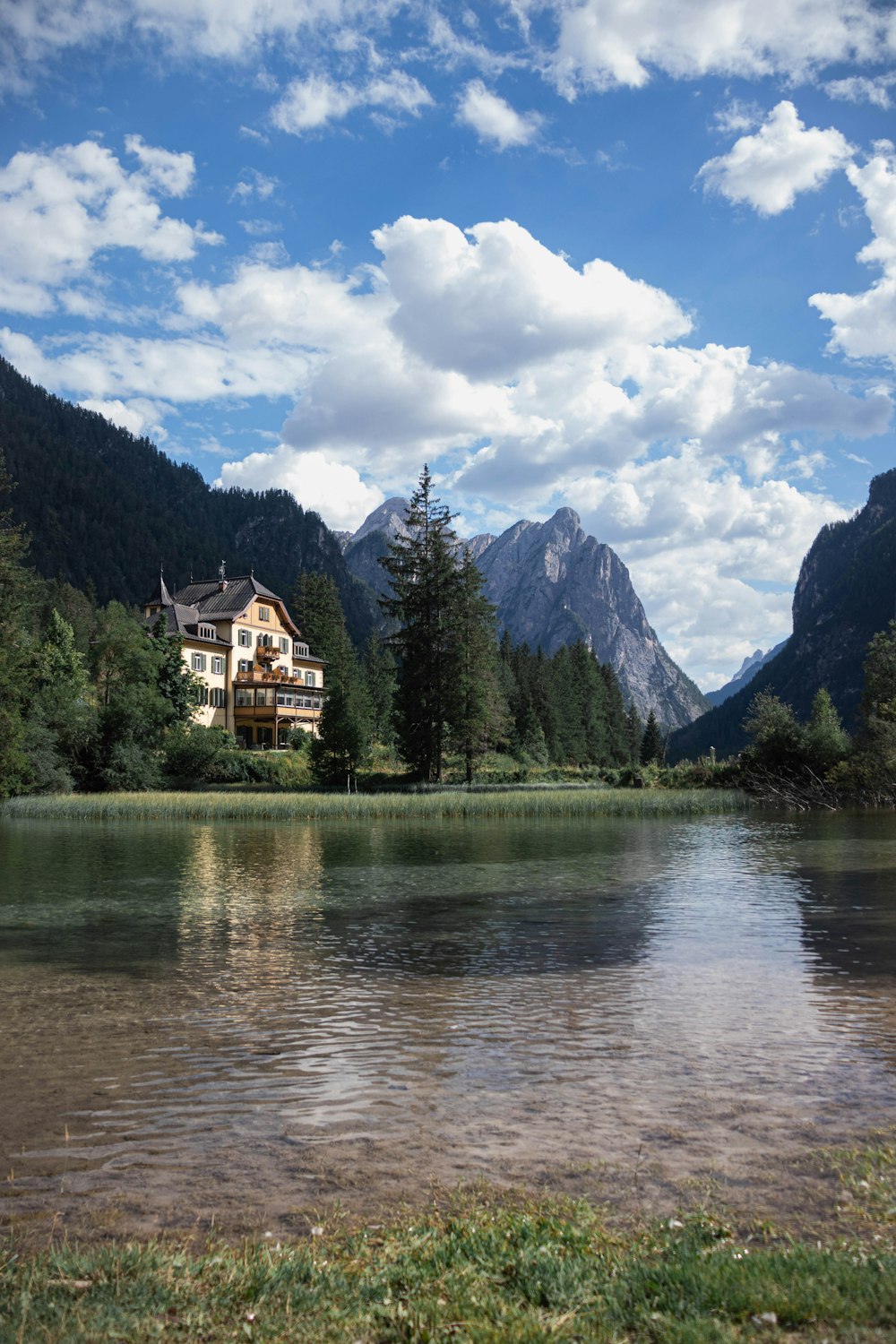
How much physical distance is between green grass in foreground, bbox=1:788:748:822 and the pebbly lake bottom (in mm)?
25501

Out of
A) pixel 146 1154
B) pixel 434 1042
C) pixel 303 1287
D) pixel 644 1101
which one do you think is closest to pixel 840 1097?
pixel 644 1101

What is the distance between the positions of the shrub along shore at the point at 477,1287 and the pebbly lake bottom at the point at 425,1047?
519 millimetres

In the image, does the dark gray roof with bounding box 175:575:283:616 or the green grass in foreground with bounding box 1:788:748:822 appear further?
the dark gray roof with bounding box 175:575:283:616

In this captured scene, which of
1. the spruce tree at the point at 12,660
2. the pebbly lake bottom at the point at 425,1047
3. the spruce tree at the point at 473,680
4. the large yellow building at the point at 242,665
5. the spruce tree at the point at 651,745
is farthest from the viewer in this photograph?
the spruce tree at the point at 651,745

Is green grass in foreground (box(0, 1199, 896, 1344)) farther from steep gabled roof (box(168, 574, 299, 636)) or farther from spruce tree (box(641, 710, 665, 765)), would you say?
spruce tree (box(641, 710, 665, 765))

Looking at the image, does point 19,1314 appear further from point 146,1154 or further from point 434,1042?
point 434,1042

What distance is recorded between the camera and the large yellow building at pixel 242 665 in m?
78.1

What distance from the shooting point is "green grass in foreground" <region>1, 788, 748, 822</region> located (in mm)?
46125

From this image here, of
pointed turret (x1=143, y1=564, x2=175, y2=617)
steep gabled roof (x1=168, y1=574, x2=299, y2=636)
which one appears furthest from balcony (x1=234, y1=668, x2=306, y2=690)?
pointed turret (x1=143, y1=564, x2=175, y2=617)

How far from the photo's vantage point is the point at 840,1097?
24.0ft

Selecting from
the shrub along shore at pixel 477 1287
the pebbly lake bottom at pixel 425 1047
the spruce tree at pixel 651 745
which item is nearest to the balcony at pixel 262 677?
the spruce tree at pixel 651 745

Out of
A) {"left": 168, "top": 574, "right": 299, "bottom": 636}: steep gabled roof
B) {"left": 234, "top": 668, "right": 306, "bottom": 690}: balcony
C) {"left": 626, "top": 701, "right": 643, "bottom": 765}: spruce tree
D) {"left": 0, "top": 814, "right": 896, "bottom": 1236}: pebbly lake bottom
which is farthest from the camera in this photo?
{"left": 626, "top": 701, "right": 643, "bottom": 765}: spruce tree

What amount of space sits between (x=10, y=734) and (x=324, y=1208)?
4987 centimetres

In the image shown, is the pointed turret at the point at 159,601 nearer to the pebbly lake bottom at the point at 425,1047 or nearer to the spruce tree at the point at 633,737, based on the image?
the pebbly lake bottom at the point at 425,1047
